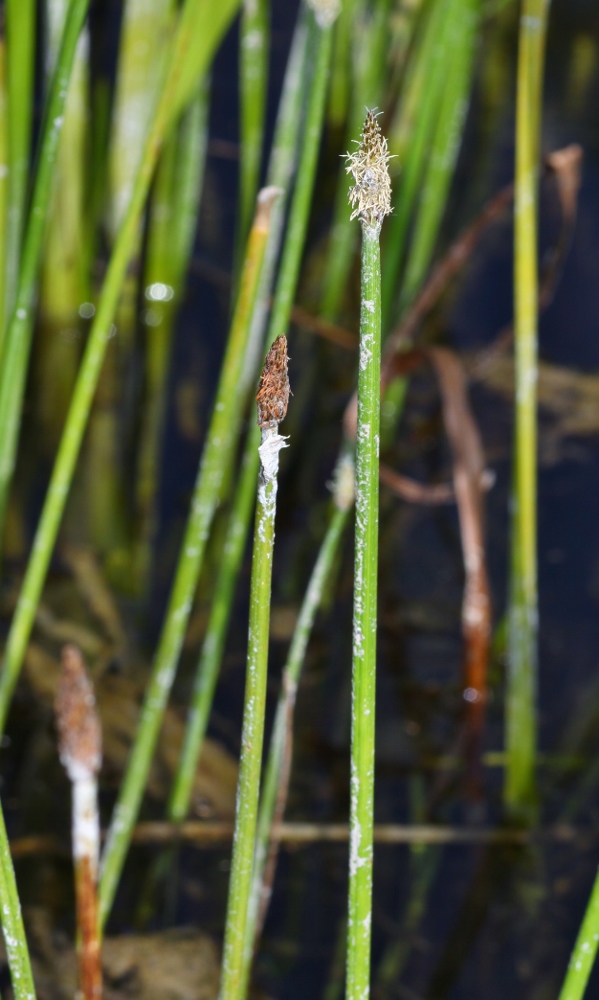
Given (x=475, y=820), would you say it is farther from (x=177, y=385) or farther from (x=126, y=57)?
(x=126, y=57)

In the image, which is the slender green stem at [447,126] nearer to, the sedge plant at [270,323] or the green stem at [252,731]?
the sedge plant at [270,323]

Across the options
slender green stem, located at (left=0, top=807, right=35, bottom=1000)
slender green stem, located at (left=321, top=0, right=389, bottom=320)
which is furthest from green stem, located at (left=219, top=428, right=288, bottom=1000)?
slender green stem, located at (left=321, top=0, right=389, bottom=320)

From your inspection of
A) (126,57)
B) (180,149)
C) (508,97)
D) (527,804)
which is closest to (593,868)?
(527,804)

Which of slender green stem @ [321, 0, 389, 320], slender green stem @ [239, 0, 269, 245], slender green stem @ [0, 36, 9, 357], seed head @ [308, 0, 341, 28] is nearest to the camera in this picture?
seed head @ [308, 0, 341, 28]

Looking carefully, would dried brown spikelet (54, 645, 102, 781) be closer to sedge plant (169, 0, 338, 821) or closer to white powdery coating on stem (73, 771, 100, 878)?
white powdery coating on stem (73, 771, 100, 878)

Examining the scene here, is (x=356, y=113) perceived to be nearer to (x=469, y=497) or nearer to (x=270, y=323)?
(x=469, y=497)

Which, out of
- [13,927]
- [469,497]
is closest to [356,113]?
[469,497]
